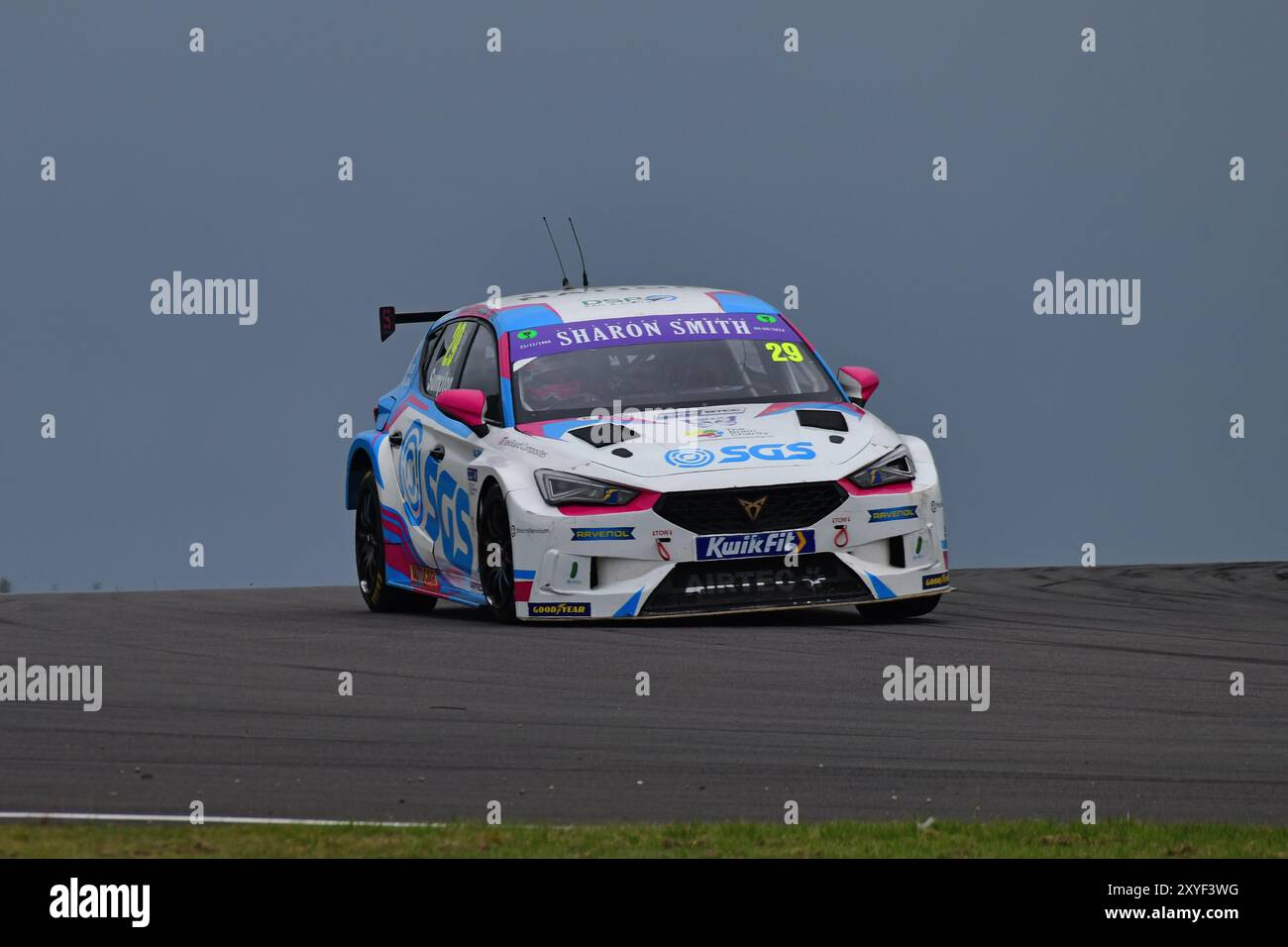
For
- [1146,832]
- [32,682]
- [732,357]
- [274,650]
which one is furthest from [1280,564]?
[1146,832]

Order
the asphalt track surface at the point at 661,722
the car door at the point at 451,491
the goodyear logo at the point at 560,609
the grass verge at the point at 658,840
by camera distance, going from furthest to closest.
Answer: the car door at the point at 451,491 → the goodyear logo at the point at 560,609 → the asphalt track surface at the point at 661,722 → the grass verge at the point at 658,840

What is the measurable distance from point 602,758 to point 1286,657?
4.43 metres

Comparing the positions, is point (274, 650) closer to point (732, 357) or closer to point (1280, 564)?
point (732, 357)

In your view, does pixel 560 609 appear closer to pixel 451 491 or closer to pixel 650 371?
pixel 451 491

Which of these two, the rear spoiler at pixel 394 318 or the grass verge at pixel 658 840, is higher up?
the rear spoiler at pixel 394 318

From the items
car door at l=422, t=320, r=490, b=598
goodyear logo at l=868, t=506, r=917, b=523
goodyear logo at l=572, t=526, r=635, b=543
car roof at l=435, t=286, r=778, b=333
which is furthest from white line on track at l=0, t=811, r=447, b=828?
car roof at l=435, t=286, r=778, b=333

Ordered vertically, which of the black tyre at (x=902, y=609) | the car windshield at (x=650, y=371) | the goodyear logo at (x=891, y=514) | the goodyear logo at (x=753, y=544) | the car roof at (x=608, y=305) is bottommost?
the black tyre at (x=902, y=609)

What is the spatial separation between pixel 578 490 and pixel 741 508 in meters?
0.83

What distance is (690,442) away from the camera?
13.3 m

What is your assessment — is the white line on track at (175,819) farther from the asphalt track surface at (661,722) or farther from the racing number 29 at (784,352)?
the racing number 29 at (784,352)

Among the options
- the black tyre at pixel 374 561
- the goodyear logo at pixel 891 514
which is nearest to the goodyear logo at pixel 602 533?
the goodyear logo at pixel 891 514

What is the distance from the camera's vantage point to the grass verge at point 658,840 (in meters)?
6.95

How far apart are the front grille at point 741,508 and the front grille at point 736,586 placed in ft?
0.61
